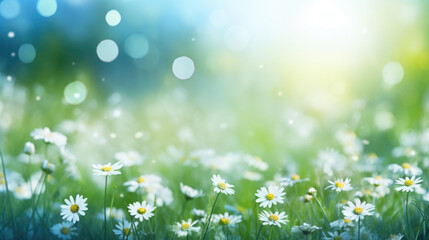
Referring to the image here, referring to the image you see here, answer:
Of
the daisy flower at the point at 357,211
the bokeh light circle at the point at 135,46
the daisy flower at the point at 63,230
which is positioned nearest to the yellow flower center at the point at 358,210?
the daisy flower at the point at 357,211

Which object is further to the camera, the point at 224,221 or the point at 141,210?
the point at 224,221

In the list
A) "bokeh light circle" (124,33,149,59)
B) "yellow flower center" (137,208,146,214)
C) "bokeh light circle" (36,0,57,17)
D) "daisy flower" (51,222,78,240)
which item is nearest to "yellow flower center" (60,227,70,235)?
"daisy flower" (51,222,78,240)

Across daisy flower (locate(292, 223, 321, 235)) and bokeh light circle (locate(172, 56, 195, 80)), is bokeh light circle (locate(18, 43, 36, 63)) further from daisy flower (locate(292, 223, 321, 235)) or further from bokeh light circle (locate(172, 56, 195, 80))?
daisy flower (locate(292, 223, 321, 235))

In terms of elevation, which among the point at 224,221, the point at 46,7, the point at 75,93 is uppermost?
the point at 46,7

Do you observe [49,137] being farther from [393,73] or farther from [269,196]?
[393,73]

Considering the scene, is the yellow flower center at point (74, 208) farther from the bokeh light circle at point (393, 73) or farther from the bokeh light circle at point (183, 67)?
the bokeh light circle at point (393, 73)

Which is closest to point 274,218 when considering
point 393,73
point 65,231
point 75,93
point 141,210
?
point 141,210
